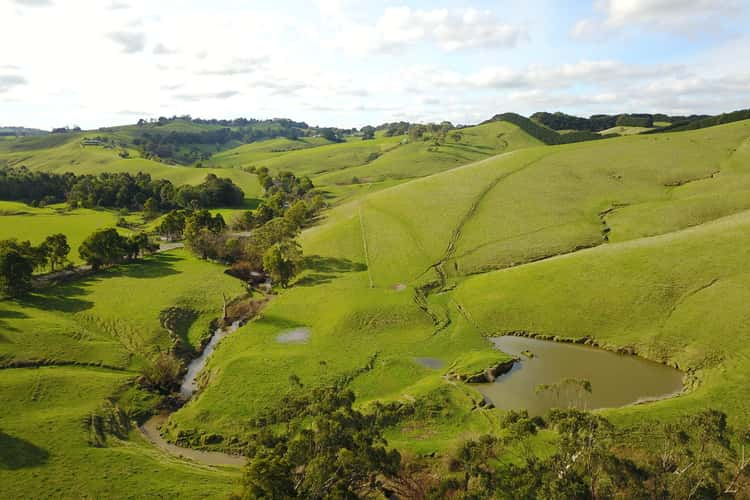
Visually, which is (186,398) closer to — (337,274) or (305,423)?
(305,423)

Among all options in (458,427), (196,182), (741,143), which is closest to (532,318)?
(458,427)

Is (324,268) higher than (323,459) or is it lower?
higher

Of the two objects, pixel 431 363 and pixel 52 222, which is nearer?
pixel 431 363

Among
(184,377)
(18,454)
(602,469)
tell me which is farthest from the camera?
(184,377)

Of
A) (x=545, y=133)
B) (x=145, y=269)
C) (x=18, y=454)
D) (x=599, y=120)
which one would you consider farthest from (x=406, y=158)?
(x=18, y=454)

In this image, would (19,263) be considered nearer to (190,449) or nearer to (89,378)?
(89,378)
